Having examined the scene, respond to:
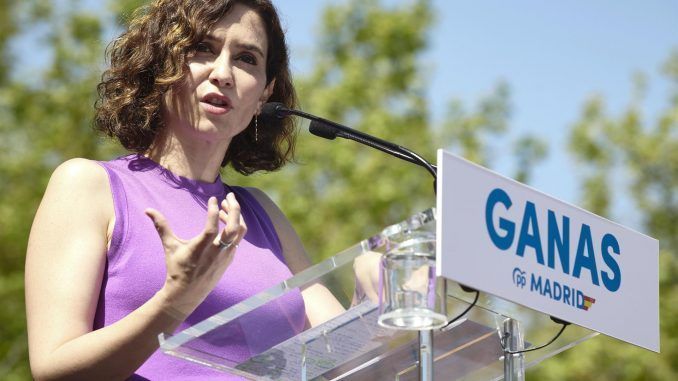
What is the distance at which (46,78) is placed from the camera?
41.2 feet

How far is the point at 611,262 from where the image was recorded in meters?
2.02

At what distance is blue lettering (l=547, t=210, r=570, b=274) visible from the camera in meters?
1.84

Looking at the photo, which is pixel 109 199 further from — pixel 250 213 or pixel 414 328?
pixel 414 328

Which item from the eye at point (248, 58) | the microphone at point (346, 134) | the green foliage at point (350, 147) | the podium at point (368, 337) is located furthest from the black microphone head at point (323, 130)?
the green foliage at point (350, 147)

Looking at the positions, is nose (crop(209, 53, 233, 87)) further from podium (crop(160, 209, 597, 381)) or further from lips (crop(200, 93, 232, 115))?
podium (crop(160, 209, 597, 381))

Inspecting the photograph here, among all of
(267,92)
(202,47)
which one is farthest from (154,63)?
(267,92)

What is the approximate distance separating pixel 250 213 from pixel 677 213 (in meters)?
11.1

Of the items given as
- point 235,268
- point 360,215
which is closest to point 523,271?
point 235,268

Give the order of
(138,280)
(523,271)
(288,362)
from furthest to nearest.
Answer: (138,280)
(288,362)
(523,271)

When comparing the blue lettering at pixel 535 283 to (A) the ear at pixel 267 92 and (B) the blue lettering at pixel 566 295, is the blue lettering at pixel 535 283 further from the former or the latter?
(A) the ear at pixel 267 92

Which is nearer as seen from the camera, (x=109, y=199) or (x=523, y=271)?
(x=523, y=271)

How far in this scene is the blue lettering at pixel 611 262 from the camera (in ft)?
6.55

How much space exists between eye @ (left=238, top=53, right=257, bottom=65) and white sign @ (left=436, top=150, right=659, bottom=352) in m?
1.00

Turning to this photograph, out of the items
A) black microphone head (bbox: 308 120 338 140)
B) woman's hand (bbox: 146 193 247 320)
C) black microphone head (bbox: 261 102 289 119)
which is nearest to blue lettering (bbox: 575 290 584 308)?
woman's hand (bbox: 146 193 247 320)
